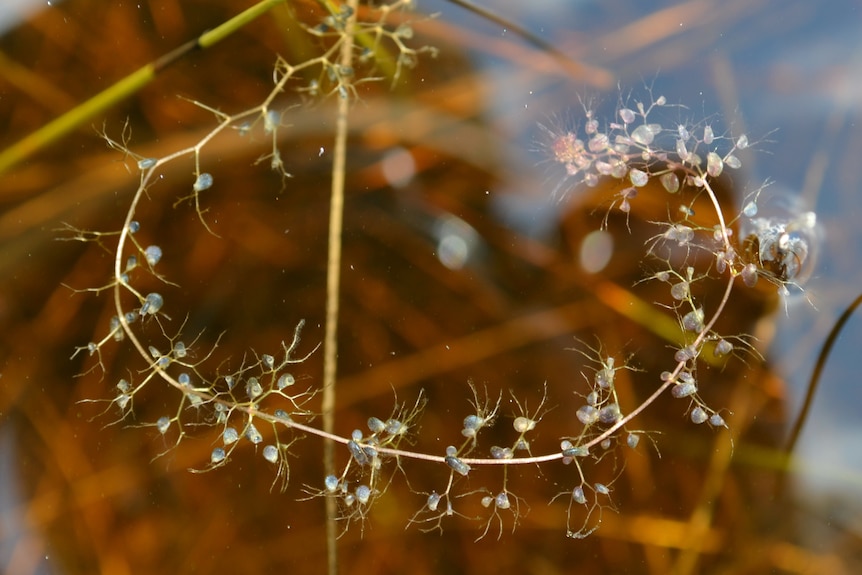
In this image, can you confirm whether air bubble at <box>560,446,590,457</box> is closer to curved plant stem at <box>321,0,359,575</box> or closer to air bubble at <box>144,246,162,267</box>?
curved plant stem at <box>321,0,359,575</box>

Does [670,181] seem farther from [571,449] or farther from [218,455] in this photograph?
[218,455]

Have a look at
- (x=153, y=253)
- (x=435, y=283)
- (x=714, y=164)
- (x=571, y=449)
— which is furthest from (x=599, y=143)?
(x=153, y=253)

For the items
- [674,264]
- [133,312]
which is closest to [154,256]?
[133,312]

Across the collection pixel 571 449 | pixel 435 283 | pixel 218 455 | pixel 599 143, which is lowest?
pixel 218 455

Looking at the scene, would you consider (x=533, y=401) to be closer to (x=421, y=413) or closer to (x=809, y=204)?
(x=421, y=413)

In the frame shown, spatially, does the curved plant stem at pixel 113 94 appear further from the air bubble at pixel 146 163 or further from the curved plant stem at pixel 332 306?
the curved plant stem at pixel 332 306
